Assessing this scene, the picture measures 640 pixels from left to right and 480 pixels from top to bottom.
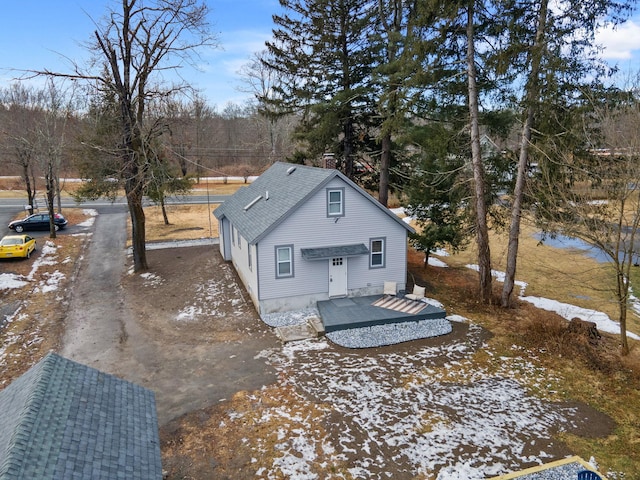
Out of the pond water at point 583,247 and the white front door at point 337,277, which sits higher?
the white front door at point 337,277

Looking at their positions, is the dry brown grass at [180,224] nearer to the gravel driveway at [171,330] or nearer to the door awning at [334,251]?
the gravel driveway at [171,330]

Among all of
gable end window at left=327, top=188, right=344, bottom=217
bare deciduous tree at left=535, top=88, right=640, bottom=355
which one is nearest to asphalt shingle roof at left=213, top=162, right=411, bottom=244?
gable end window at left=327, top=188, right=344, bottom=217

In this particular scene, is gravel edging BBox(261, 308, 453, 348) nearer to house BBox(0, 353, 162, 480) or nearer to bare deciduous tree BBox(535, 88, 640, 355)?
bare deciduous tree BBox(535, 88, 640, 355)

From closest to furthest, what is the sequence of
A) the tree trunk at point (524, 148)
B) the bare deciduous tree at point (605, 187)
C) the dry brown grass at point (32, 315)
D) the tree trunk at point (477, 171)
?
the bare deciduous tree at point (605, 187), the dry brown grass at point (32, 315), the tree trunk at point (524, 148), the tree trunk at point (477, 171)

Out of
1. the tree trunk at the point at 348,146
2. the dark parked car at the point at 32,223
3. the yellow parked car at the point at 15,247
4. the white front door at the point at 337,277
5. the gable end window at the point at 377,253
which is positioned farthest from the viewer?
the dark parked car at the point at 32,223

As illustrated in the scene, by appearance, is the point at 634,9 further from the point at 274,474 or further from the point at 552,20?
the point at 274,474

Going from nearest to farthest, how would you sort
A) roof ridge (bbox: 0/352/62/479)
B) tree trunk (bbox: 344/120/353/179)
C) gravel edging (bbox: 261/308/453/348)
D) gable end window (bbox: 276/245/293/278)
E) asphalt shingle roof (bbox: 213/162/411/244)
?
roof ridge (bbox: 0/352/62/479) < gravel edging (bbox: 261/308/453/348) < asphalt shingle roof (bbox: 213/162/411/244) < gable end window (bbox: 276/245/293/278) < tree trunk (bbox: 344/120/353/179)

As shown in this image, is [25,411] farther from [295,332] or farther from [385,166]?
[385,166]

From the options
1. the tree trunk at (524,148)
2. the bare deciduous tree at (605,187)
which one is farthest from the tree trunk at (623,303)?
the tree trunk at (524,148)
